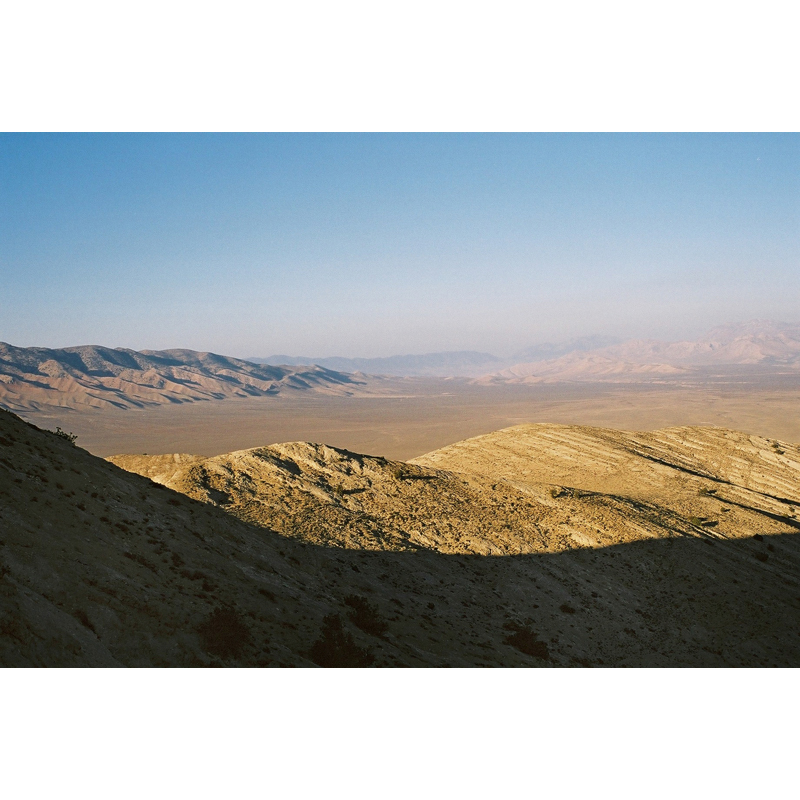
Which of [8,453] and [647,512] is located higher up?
[8,453]

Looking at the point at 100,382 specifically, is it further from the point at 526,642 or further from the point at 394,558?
the point at 526,642

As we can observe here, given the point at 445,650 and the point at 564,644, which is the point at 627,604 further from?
the point at 445,650

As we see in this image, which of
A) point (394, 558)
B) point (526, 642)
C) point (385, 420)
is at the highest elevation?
point (394, 558)

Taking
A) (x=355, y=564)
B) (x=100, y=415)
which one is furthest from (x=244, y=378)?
(x=355, y=564)

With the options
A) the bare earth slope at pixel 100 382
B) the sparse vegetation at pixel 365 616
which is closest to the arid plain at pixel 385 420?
the bare earth slope at pixel 100 382

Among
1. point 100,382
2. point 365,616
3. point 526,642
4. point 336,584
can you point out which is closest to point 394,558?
point 336,584

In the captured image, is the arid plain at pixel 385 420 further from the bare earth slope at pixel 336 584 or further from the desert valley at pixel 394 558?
the bare earth slope at pixel 336 584
